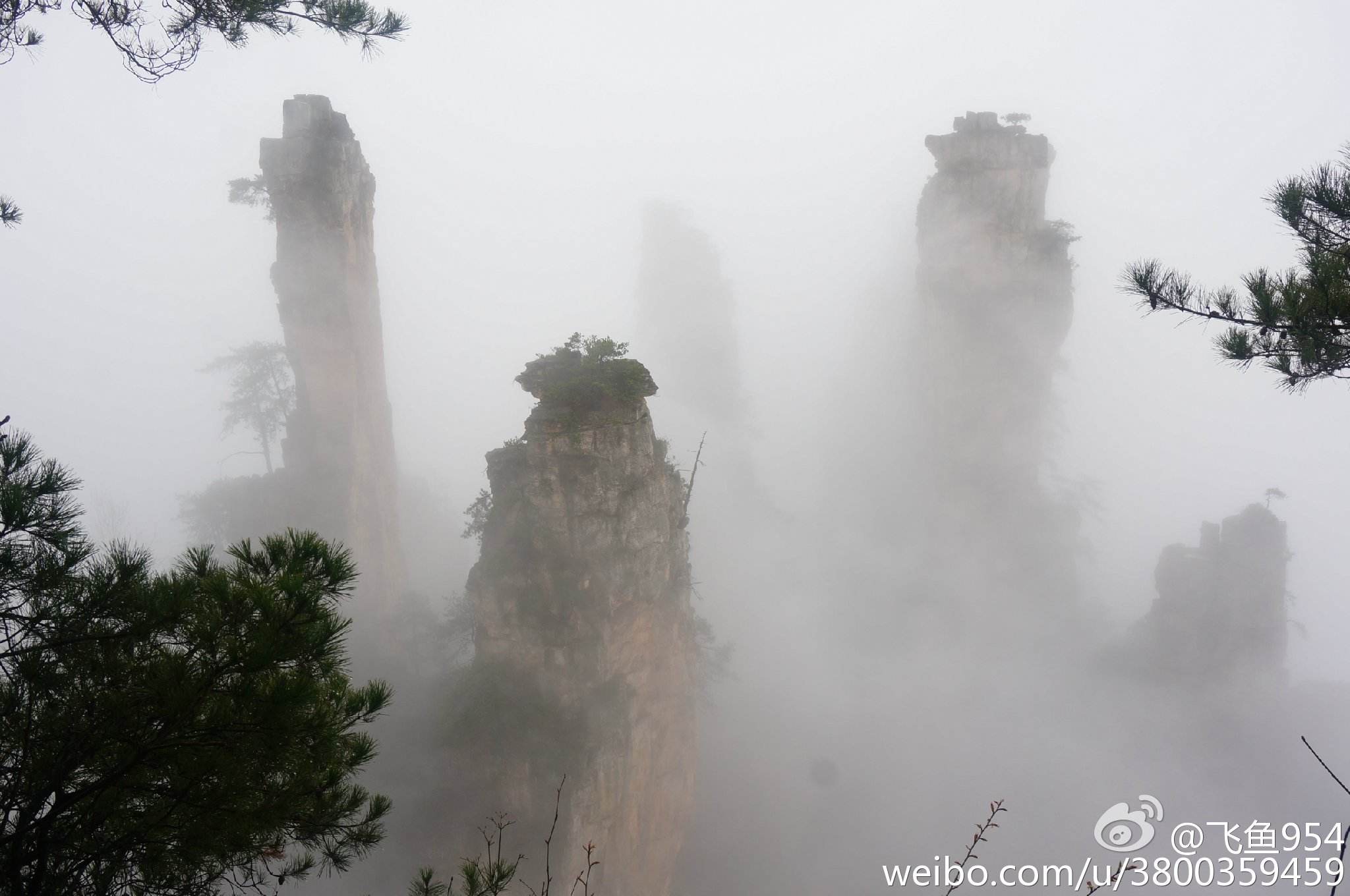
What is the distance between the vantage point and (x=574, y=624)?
545 inches

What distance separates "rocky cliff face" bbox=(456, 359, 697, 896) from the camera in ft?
43.4

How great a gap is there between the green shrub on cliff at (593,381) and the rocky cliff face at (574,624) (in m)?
0.09

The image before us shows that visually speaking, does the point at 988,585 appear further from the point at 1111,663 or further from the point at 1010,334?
the point at 1010,334

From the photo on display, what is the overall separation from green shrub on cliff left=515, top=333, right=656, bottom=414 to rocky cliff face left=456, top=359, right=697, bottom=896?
0.28 feet

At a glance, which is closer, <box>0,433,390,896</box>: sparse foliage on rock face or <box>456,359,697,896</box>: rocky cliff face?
<box>0,433,390,896</box>: sparse foliage on rock face

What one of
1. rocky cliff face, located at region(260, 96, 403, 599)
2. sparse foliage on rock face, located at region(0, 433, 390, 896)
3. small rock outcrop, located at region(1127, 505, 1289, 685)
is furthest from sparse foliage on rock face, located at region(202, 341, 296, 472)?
small rock outcrop, located at region(1127, 505, 1289, 685)

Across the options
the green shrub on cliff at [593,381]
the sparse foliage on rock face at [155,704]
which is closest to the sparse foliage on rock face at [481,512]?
the green shrub on cliff at [593,381]

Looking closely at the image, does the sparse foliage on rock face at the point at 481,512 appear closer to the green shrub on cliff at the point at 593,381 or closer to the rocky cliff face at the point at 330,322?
the green shrub on cliff at the point at 593,381

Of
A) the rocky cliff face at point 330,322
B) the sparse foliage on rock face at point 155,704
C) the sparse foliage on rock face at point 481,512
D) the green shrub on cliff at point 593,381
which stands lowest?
the sparse foliage on rock face at point 155,704

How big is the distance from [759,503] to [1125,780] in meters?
18.7

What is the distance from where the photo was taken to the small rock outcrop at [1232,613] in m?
24.6

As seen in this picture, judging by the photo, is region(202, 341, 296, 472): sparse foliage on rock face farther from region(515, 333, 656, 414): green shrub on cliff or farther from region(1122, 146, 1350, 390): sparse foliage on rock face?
region(1122, 146, 1350, 390): sparse foliage on rock face

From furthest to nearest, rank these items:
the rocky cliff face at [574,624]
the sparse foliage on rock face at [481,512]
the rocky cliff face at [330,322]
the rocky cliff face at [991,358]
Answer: the rocky cliff face at [991,358], the rocky cliff face at [330,322], the sparse foliage on rock face at [481,512], the rocky cliff face at [574,624]

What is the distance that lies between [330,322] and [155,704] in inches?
695
